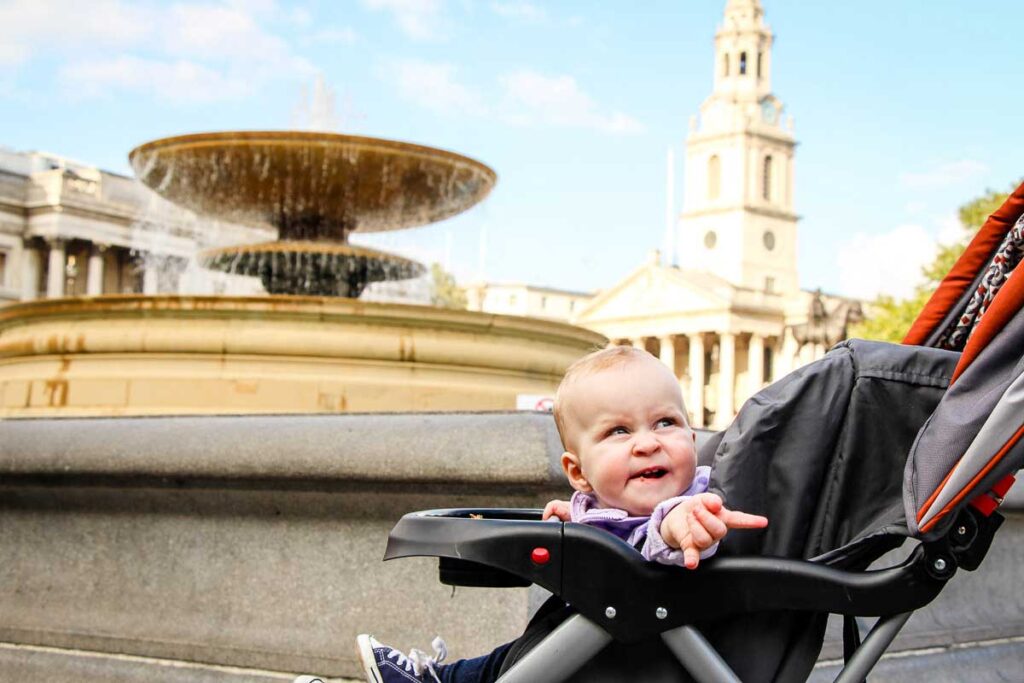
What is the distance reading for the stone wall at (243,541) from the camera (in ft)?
10.9

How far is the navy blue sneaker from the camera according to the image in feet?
7.88

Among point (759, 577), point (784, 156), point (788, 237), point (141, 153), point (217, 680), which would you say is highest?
point (784, 156)

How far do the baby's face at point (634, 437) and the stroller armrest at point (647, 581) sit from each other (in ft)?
0.68

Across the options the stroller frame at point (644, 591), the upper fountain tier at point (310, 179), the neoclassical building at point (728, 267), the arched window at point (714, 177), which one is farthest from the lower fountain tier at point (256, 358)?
the arched window at point (714, 177)

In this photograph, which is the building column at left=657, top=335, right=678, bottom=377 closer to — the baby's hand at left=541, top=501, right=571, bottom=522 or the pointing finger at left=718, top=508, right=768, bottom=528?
the baby's hand at left=541, top=501, right=571, bottom=522

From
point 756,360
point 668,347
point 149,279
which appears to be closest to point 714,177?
point 668,347

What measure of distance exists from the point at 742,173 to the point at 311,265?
290 ft

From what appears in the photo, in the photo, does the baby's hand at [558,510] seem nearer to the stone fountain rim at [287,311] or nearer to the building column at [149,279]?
the stone fountain rim at [287,311]

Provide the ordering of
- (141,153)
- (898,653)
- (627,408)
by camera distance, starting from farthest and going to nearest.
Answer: (141,153) < (898,653) < (627,408)

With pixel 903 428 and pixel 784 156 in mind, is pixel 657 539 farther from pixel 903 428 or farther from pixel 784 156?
pixel 784 156

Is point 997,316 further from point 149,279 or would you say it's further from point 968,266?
point 149,279

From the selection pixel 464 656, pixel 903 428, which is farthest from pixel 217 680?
pixel 903 428

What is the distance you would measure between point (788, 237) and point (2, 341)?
93443mm

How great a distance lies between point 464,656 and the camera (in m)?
3.30
